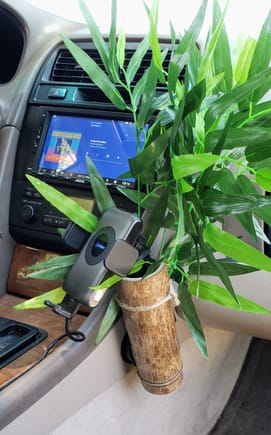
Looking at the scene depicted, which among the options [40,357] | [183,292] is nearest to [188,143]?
[183,292]

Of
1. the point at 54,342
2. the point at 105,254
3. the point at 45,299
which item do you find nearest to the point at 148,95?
the point at 105,254

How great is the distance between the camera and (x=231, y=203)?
554 millimetres

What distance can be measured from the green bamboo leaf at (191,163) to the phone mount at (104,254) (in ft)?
0.48

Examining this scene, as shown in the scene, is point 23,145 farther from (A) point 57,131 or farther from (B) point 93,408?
(B) point 93,408

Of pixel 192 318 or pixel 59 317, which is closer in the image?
pixel 192 318

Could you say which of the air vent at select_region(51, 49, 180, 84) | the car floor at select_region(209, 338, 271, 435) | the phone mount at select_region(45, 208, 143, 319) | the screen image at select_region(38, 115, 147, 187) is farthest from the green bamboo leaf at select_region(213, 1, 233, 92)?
the car floor at select_region(209, 338, 271, 435)

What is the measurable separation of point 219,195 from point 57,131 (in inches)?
20.5

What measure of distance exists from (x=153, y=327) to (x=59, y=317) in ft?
0.83

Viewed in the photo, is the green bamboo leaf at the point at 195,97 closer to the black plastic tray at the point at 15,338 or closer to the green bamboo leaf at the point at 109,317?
the green bamboo leaf at the point at 109,317

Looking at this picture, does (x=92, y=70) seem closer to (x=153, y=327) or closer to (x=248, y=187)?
(x=248, y=187)

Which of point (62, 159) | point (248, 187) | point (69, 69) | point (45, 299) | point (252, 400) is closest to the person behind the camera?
point (248, 187)

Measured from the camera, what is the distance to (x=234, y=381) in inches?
56.9

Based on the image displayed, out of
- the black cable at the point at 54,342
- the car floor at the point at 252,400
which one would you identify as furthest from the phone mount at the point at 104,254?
the car floor at the point at 252,400

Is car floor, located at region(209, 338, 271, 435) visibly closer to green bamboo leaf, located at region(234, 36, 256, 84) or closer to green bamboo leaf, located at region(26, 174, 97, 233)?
green bamboo leaf, located at region(26, 174, 97, 233)
